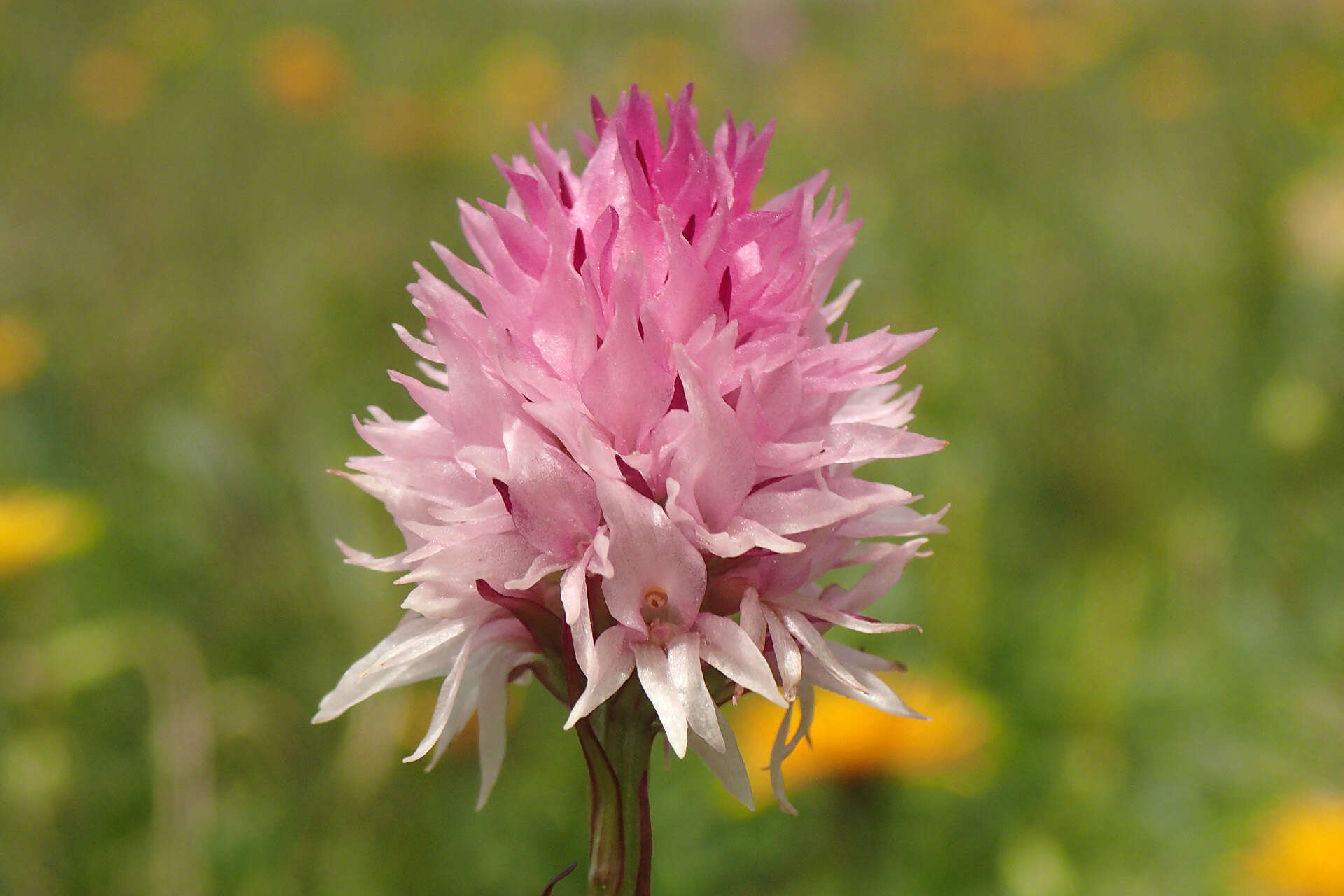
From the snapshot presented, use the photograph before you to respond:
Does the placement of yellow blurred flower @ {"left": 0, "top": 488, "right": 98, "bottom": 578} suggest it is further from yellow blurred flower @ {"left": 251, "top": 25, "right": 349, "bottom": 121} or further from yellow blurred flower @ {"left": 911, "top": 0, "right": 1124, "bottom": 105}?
yellow blurred flower @ {"left": 911, "top": 0, "right": 1124, "bottom": 105}

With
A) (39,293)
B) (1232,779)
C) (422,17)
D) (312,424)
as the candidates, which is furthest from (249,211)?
(1232,779)

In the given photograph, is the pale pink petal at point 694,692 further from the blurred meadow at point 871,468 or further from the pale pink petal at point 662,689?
the blurred meadow at point 871,468

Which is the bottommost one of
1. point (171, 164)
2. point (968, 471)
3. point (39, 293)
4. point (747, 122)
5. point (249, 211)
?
point (968, 471)

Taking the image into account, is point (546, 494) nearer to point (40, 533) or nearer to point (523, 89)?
point (40, 533)

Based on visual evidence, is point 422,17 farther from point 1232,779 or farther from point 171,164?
point 1232,779

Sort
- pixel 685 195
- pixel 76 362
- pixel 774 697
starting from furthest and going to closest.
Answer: pixel 76 362 < pixel 685 195 < pixel 774 697

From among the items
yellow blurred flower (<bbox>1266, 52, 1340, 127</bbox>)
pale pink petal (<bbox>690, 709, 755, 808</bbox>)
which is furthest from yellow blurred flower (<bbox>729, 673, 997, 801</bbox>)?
yellow blurred flower (<bbox>1266, 52, 1340, 127</bbox>)

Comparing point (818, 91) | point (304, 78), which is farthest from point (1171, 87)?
point (304, 78)
